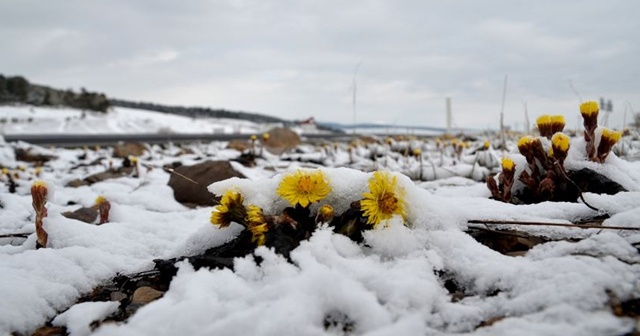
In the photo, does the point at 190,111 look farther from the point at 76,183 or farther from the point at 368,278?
the point at 368,278

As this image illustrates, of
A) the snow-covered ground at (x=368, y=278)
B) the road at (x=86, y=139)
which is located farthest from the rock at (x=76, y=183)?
the road at (x=86, y=139)

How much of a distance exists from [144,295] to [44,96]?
35.0 meters

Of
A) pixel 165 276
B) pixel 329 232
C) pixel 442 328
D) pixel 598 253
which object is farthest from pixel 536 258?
pixel 165 276

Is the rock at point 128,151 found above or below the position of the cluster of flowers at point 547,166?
below

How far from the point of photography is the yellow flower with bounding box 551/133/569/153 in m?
1.58

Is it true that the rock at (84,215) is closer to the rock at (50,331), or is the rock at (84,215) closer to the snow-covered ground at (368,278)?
the snow-covered ground at (368,278)

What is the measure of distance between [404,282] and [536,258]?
406 mm

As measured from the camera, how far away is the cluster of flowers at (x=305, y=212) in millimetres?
1204

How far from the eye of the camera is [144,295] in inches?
45.8

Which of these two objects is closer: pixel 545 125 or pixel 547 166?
pixel 547 166

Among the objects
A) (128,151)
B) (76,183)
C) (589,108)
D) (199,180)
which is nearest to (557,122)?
(589,108)

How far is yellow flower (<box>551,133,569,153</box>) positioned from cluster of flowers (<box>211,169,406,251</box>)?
81 centimetres

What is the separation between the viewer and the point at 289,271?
41.8 inches

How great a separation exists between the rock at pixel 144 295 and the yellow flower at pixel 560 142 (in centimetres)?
157
